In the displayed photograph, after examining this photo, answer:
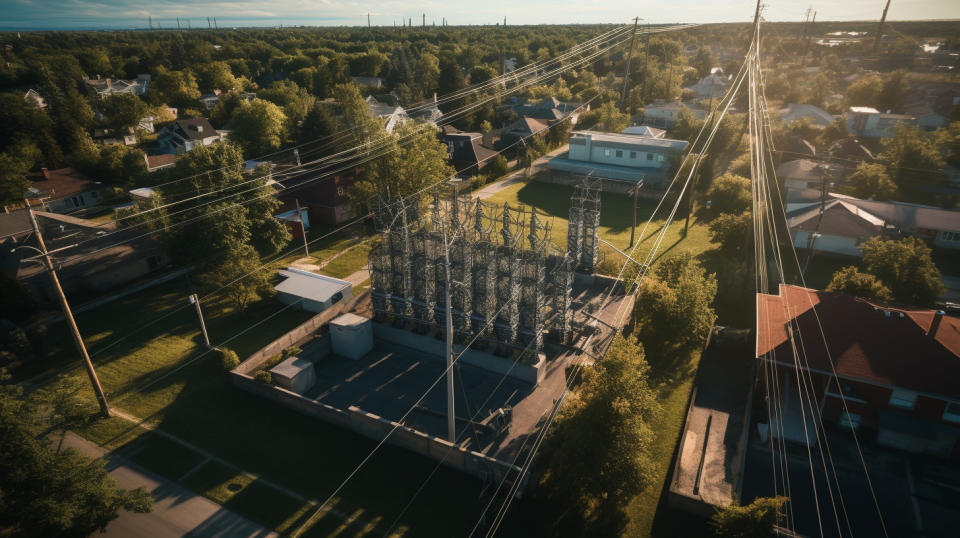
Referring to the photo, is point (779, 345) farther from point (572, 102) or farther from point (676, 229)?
point (572, 102)

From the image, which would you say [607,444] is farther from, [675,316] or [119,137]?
[119,137]

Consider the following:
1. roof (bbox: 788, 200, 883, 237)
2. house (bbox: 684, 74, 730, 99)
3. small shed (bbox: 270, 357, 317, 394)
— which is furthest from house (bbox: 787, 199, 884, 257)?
house (bbox: 684, 74, 730, 99)

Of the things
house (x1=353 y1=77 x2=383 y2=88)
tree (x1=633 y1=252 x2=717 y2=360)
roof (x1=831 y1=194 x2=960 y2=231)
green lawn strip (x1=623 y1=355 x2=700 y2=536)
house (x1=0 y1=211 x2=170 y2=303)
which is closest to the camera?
green lawn strip (x1=623 y1=355 x2=700 y2=536)

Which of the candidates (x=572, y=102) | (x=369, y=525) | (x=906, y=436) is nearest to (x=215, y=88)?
(x=572, y=102)

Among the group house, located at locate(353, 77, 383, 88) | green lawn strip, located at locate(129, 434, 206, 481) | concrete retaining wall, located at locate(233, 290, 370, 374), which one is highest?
house, located at locate(353, 77, 383, 88)

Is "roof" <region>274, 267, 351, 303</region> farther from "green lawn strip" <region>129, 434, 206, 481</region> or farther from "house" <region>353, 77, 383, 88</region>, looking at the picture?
"house" <region>353, 77, 383, 88</region>

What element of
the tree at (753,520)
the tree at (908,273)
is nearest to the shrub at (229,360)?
the tree at (753,520)

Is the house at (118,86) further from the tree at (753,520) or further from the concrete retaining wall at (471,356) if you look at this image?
the tree at (753,520)
